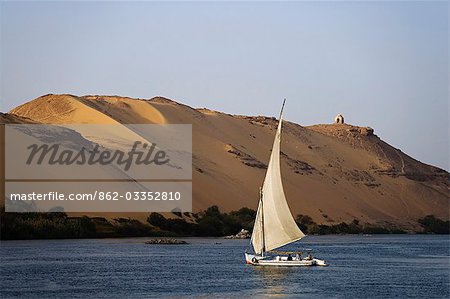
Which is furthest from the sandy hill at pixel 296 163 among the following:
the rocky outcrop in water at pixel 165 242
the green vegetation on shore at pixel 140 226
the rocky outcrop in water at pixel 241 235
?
the rocky outcrop in water at pixel 165 242

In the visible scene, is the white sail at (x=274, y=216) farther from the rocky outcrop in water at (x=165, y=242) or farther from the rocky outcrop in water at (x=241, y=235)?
the rocky outcrop in water at (x=241, y=235)

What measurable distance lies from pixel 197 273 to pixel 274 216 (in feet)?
14.5

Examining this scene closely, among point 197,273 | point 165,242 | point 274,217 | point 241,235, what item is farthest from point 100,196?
point 197,273

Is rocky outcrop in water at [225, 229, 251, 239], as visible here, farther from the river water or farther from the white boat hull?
the white boat hull

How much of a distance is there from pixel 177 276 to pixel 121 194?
3319cm

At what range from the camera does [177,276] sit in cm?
3891

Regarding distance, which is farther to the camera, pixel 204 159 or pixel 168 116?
pixel 168 116

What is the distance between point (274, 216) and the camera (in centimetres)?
4184

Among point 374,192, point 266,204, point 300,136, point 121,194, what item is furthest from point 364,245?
point 300,136

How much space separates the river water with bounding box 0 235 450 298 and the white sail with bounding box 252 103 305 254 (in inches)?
56.7

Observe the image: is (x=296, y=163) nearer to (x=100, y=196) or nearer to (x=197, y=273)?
(x=100, y=196)

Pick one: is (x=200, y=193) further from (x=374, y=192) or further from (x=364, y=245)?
(x=374, y=192)

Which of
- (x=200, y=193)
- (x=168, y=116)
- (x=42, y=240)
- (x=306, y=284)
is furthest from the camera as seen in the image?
(x=168, y=116)

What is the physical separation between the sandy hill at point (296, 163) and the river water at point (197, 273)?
27.1m
